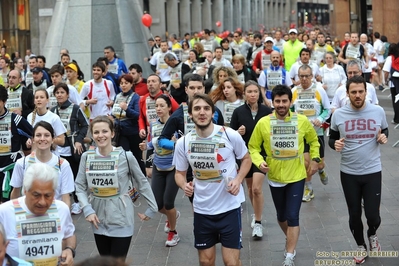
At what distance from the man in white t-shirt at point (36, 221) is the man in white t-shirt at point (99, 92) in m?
8.44

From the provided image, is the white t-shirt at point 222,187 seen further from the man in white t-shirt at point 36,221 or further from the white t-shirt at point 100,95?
the white t-shirt at point 100,95

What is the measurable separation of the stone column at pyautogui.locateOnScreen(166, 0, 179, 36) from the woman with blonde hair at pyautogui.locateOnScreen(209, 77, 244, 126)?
4604 centimetres

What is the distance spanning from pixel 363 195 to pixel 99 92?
6497mm

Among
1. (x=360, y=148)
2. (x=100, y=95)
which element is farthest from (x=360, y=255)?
(x=100, y=95)

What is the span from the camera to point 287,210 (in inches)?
350

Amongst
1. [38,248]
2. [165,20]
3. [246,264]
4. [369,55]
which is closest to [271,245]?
[246,264]

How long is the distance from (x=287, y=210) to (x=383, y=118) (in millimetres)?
1288

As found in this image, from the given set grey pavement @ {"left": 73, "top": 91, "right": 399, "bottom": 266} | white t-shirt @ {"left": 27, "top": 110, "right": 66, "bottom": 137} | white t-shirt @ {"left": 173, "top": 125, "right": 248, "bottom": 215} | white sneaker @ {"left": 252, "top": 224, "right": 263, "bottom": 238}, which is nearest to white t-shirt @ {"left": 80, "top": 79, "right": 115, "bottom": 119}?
grey pavement @ {"left": 73, "top": 91, "right": 399, "bottom": 266}

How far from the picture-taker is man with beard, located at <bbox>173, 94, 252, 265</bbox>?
7.50 metres

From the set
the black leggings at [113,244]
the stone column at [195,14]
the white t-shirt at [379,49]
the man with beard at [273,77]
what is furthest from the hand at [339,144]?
the stone column at [195,14]

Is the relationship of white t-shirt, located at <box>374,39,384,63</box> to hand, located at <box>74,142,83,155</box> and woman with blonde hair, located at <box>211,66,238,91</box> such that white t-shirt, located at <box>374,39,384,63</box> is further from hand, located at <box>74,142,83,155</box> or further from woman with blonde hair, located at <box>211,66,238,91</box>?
hand, located at <box>74,142,83,155</box>

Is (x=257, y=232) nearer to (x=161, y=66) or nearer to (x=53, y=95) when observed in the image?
(x=53, y=95)

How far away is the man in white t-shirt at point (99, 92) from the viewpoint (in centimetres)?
1431

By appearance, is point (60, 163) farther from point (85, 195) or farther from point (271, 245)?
point (271, 245)
